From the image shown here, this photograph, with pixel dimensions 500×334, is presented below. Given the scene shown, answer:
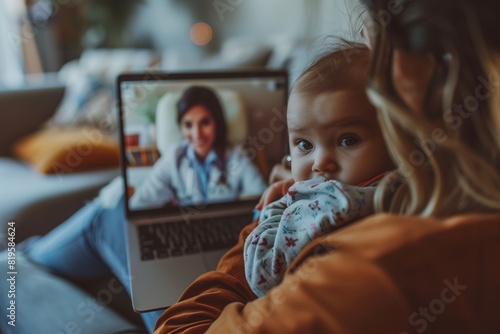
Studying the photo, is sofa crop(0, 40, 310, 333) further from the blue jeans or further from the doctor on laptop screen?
the doctor on laptop screen

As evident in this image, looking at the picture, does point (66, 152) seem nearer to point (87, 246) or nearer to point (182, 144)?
point (87, 246)

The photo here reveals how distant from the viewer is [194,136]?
76 centimetres

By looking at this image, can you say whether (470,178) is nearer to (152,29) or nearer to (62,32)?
(152,29)

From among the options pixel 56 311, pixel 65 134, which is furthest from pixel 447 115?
pixel 65 134

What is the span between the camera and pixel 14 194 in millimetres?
1317

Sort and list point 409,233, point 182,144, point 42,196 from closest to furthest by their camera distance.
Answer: point 409,233 < point 182,144 < point 42,196

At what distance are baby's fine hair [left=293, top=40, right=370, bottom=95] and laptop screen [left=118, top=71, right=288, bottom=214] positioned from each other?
0.29 metres

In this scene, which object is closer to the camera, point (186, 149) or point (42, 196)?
point (186, 149)

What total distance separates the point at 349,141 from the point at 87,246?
68cm

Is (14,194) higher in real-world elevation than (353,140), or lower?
lower

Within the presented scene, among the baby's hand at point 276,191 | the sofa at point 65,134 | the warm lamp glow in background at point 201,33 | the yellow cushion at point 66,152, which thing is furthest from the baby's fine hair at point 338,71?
the warm lamp glow in background at point 201,33

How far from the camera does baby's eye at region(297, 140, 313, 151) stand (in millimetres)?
424

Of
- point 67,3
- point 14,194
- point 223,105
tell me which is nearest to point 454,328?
point 223,105

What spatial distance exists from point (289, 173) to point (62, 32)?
3135 millimetres
